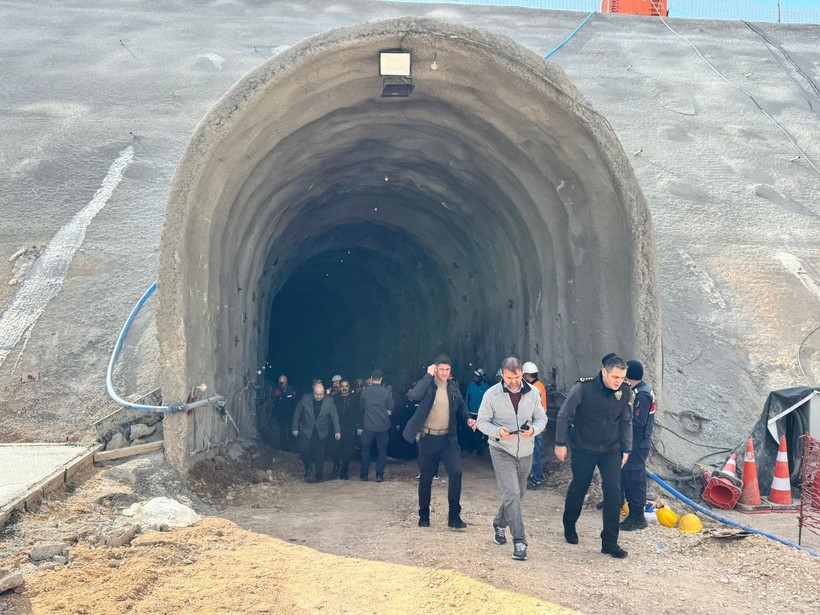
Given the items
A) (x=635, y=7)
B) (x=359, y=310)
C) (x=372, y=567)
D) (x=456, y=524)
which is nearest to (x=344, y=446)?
(x=456, y=524)

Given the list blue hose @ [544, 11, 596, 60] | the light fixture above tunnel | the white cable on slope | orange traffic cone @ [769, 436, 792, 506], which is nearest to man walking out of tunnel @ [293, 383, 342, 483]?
the light fixture above tunnel

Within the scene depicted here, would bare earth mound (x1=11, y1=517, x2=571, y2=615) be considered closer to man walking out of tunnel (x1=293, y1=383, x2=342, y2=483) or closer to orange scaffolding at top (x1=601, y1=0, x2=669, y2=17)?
man walking out of tunnel (x1=293, y1=383, x2=342, y2=483)

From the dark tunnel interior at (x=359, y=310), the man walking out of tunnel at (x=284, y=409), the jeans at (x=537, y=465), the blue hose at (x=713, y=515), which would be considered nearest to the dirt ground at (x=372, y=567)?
the blue hose at (x=713, y=515)

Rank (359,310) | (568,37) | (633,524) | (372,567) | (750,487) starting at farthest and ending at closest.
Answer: (568,37) < (359,310) < (750,487) < (633,524) < (372,567)

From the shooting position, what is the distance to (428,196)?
13500mm

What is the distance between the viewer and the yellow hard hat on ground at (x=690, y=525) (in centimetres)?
770

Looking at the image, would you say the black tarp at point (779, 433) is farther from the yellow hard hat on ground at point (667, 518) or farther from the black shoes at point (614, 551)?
the black shoes at point (614, 551)

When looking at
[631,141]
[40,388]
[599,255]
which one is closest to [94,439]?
[40,388]

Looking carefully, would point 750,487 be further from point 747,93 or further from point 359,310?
point 747,93

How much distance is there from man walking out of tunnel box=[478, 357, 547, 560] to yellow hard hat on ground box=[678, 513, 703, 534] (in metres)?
1.88

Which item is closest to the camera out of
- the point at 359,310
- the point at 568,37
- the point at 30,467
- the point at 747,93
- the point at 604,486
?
the point at 604,486

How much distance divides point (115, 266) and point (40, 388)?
2.96m

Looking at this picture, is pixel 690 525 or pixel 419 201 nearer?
pixel 690 525

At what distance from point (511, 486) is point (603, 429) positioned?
3.12ft
